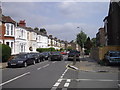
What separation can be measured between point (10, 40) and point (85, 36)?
138 ft

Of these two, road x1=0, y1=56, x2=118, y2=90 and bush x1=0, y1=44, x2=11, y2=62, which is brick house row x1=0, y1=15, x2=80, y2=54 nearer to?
bush x1=0, y1=44, x2=11, y2=62

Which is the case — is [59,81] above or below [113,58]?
below

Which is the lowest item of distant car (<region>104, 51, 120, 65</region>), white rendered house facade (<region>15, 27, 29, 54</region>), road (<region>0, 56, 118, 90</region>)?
road (<region>0, 56, 118, 90</region>)

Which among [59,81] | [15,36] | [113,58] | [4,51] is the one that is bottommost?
[59,81]

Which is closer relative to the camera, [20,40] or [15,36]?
[15,36]

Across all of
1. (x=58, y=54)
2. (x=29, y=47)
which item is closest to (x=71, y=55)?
(x=58, y=54)

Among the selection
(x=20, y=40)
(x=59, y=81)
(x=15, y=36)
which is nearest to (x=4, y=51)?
(x=15, y=36)

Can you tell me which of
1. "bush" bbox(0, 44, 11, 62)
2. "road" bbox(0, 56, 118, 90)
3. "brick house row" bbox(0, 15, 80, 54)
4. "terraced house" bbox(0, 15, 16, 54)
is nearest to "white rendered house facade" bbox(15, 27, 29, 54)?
"brick house row" bbox(0, 15, 80, 54)

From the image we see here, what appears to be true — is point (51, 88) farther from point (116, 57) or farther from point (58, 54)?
point (58, 54)

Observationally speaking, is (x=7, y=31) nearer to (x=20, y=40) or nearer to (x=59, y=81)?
(x=20, y=40)

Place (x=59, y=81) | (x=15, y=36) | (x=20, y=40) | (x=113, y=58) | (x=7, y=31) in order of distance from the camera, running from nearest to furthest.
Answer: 1. (x=59, y=81)
2. (x=113, y=58)
3. (x=7, y=31)
4. (x=15, y=36)
5. (x=20, y=40)

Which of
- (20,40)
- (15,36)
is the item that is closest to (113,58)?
(15,36)

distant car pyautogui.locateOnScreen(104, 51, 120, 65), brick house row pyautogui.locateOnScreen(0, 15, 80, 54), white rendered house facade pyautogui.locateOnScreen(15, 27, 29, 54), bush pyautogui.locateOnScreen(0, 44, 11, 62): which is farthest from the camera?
white rendered house facade pyautogui.locateOnScreen(15, 27, 29, 54)

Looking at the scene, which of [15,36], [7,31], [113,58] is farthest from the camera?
[15,36]
